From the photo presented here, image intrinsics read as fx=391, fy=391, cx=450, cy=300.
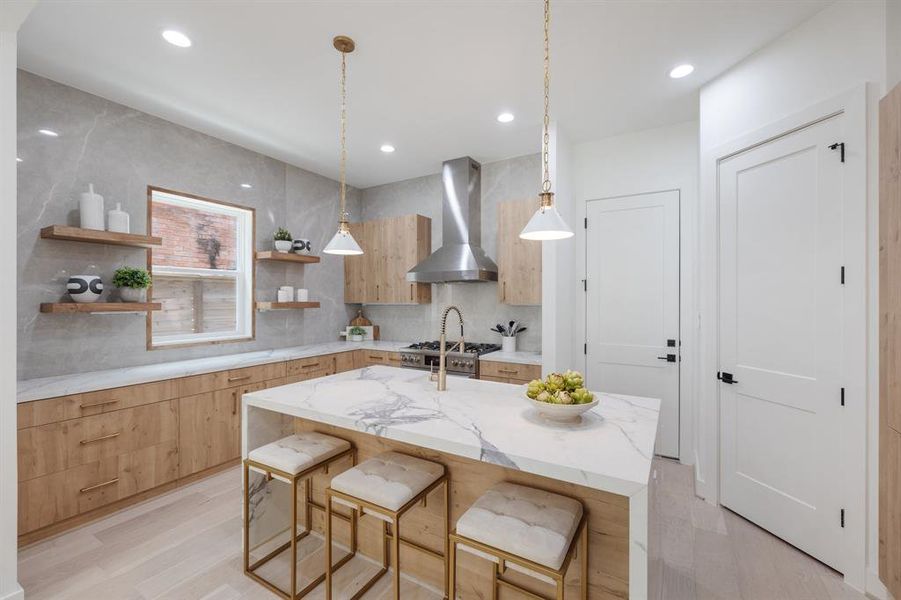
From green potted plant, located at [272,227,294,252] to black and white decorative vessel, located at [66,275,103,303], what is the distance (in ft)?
5.02

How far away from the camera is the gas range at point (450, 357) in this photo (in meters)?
3.77

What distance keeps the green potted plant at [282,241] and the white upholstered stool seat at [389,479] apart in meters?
2.86

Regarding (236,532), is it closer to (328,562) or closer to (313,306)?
(328,562)

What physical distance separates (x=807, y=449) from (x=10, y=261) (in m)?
4.14

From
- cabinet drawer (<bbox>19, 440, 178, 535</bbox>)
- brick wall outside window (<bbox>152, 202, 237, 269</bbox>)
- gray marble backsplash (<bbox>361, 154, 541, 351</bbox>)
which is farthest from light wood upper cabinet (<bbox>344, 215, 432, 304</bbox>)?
cabinet drawer (<bbox>19, 440, 178, 535</bbox>)

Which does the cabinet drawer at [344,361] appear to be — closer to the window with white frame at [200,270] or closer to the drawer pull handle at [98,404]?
the window with white frame at [200,270]

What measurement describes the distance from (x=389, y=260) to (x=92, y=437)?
301 cm

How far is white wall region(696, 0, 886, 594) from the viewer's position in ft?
6.18

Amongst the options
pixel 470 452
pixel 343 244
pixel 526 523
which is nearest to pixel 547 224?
pixel 470 452

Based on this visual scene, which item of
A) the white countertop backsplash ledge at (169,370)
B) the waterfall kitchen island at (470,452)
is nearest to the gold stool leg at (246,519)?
the waterfall kitchen island at (470,452)

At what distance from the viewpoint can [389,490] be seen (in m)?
1.62

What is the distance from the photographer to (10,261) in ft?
5.81

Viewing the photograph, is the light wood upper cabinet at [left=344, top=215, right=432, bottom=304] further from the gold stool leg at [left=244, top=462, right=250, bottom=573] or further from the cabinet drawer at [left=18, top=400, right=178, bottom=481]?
the gold stool leg at [left=244, top=462, right=250, bottom=573]

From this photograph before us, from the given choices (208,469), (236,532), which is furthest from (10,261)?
(208,469)
